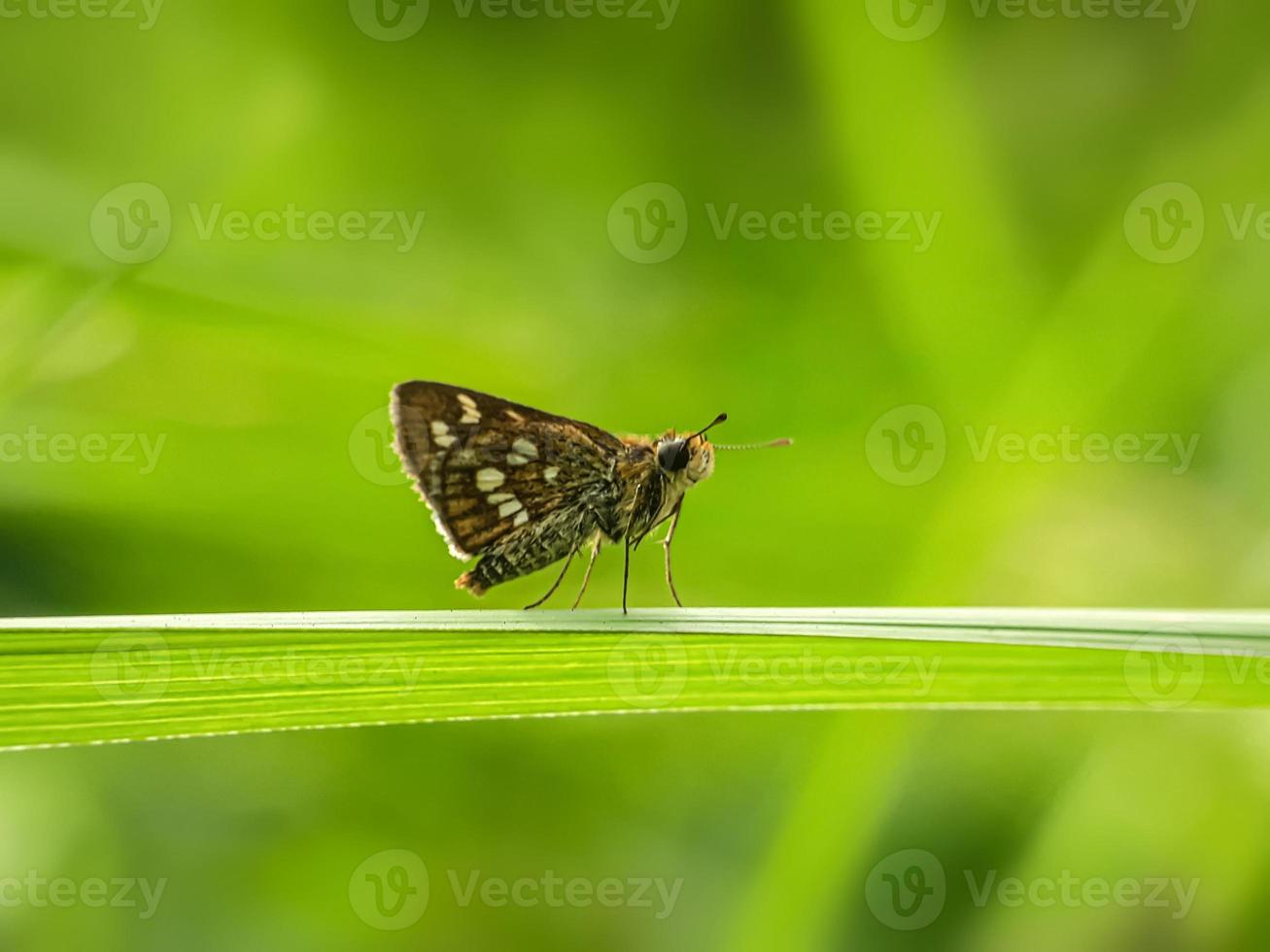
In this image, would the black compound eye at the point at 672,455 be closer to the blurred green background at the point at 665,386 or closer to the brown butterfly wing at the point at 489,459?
the brown butterfly wing at the point at 489,459

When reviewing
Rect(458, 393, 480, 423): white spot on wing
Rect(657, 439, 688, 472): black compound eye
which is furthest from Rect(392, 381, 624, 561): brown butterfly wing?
Rect(657, 439, 688, 472): black compound eye

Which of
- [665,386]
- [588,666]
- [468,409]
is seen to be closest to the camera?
[588,666]

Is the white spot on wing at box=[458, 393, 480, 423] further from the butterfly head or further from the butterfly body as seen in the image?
the butterfly head

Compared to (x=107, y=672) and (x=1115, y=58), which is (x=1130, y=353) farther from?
(x=107, y=672)

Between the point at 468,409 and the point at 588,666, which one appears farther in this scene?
the point at 468,409

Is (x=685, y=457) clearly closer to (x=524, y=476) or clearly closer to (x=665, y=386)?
(x=524, y=476)

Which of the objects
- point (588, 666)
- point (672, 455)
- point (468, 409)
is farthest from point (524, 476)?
point (588, 666)
